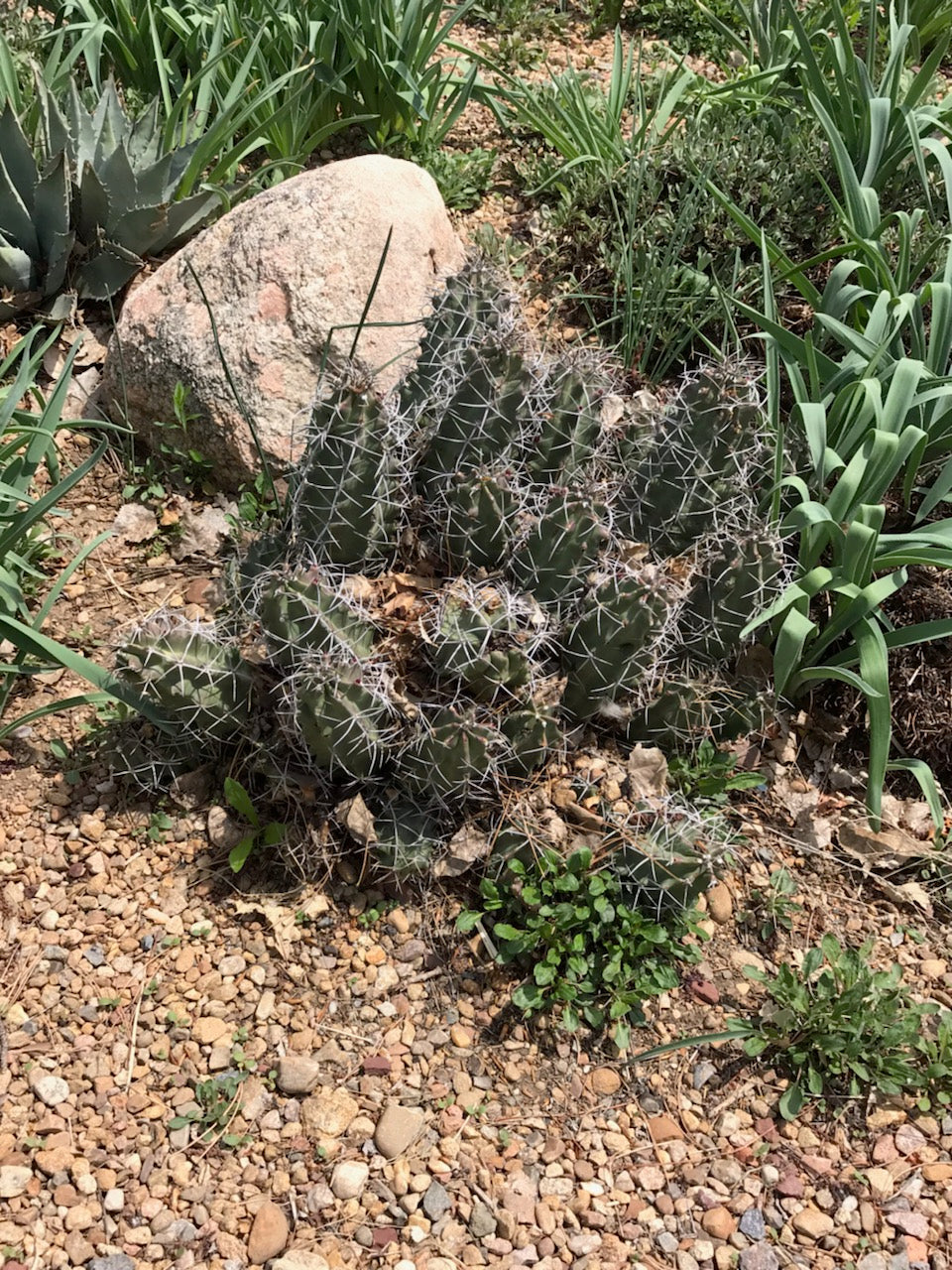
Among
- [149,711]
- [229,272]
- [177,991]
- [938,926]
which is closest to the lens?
[177,991]

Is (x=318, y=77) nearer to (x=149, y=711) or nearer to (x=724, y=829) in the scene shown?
(x=149, y=711)

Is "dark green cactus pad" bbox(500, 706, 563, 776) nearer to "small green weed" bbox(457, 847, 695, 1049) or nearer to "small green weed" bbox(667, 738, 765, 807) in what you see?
"small green weed" bbox(457, 847, 695, 1049)

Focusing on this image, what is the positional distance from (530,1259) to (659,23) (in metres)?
4.89

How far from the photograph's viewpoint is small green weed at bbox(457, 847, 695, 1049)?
2203 millimetres

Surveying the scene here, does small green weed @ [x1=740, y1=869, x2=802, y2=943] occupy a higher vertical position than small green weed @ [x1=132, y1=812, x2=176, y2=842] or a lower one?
higher

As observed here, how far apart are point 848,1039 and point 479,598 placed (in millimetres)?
1181

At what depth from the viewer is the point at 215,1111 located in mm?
2068

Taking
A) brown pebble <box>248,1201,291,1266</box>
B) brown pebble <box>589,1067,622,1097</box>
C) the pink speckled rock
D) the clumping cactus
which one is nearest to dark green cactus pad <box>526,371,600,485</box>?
the clumping cactus

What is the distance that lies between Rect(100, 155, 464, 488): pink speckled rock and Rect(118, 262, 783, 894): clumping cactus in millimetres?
465

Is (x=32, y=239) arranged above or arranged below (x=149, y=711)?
above

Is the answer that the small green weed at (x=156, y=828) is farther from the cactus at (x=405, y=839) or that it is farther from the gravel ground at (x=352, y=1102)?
the cactus at (x=405, y=839)

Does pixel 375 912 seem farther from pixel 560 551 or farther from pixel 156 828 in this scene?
pixel 560 551

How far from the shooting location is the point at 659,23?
4805 mm

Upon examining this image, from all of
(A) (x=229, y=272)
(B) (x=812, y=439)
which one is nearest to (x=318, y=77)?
(A) (x=229, y=272)
